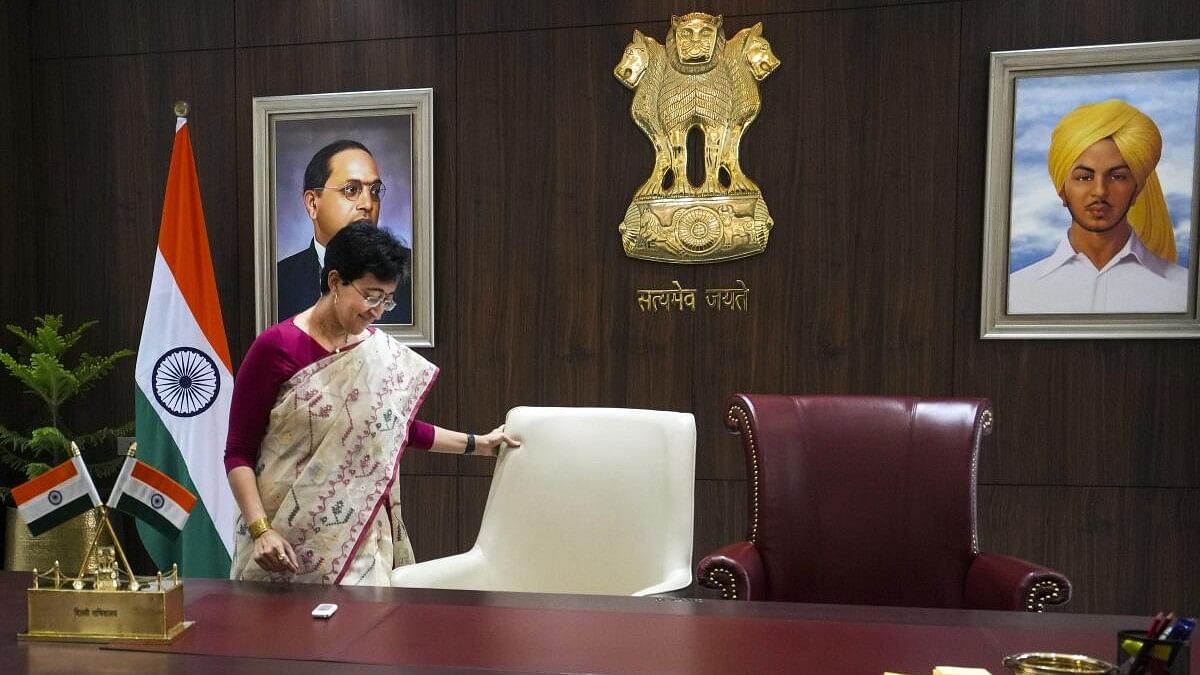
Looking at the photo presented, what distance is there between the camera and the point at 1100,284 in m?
2.85

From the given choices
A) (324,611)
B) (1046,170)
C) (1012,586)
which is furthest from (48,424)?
(1046,170)

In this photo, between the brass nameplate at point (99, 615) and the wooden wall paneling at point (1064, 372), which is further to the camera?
the wooden wall paneling at point (1064, 372)

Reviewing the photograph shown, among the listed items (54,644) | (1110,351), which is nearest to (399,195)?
(54,644)

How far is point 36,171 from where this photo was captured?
3.60 metres

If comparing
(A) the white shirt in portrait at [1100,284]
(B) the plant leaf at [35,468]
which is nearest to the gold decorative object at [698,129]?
(A) the white shirt in portrait at [1100,284]

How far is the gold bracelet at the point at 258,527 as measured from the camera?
1769 millimetres

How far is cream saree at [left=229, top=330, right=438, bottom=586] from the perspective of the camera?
182cm

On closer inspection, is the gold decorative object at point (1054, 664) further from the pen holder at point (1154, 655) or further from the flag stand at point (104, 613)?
the flag stand at point (104, 613)

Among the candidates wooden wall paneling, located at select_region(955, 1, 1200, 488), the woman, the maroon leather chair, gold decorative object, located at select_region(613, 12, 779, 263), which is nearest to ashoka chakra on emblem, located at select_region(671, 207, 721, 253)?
gold decorative object, located at select_region(613, 12, 779, 263)

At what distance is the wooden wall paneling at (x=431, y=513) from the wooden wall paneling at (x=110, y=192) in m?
1.12

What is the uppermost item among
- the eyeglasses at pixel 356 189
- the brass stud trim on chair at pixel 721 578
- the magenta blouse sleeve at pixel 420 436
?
the eyeglasses at pixel 356 189

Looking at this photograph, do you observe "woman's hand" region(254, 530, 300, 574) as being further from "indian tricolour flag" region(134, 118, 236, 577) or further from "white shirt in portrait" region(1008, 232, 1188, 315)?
"white shirt in portrait" region(1008, 232, 1188, 315)

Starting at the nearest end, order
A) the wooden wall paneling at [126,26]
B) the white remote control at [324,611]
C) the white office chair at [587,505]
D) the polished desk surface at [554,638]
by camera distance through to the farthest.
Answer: the polished desk surface at [554,638] → the white remote control at [324,611] → the white office chair at [587,505] → the wooden wall paneling at [126,26]

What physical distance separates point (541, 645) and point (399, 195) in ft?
8.06
